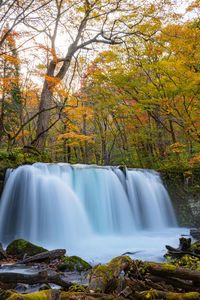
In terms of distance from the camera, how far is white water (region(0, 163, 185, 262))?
690cm

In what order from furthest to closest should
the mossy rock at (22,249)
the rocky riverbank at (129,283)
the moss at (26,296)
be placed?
the mossy rock at (22,249), the rocky riverbank at (129,283), the moss at (26,296)

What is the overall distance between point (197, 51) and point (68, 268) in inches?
392

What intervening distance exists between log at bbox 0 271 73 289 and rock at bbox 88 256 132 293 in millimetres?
711

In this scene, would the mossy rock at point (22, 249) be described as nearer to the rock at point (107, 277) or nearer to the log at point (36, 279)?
the log at point (36, 279)

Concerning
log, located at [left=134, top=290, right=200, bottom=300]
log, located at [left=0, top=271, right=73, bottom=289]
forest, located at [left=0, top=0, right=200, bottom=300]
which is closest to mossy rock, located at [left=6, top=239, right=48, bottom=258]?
forest, located at [left=0, top=0, right=200, bottom=300]

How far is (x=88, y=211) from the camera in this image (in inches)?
341

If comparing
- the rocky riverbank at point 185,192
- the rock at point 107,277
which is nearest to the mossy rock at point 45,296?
the rock at point 107,277

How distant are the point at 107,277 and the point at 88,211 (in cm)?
671

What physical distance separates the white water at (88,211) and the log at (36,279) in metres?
2.87

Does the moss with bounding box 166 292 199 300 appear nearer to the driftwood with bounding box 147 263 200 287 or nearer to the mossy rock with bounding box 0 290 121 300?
the driftwood with bounding box 147 263 200 287

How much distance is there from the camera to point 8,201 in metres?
7.49

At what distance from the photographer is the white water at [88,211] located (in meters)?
6.90

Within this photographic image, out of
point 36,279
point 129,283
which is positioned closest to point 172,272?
point 129,283

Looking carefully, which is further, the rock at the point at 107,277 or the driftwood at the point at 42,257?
the driftwood at the point at 42,257
